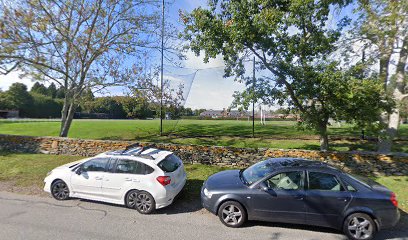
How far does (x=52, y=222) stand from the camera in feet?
16.1

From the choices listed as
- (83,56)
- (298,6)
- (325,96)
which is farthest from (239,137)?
(83,56)

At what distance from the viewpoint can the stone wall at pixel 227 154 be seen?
8039mm

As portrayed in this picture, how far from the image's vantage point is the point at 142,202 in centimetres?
564

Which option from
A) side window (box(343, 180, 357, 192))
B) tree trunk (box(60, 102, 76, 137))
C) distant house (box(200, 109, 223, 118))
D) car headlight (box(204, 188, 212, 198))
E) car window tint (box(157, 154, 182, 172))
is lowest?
car headlight (box(204, 188, 212, 198))

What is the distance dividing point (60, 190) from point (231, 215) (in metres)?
4.51

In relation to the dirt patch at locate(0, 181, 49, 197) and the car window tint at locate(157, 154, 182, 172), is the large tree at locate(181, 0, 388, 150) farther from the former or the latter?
the dirt patch at locate(0, 181, 49, 197)

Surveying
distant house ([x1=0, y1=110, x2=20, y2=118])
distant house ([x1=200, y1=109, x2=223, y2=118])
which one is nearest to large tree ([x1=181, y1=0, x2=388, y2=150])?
distant house ([x1=200, y1=109, x2=223, y2=118])

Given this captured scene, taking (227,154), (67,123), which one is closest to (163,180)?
(227,154)

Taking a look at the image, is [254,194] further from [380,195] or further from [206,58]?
[206,58]

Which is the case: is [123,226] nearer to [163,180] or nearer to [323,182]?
[163,180]

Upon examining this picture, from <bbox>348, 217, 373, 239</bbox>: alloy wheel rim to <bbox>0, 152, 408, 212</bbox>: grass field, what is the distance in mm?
2073

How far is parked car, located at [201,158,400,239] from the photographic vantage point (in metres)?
4.69

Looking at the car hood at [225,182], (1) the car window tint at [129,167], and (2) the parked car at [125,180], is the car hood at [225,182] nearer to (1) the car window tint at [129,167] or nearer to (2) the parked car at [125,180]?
(2) the parked car at [125,180]

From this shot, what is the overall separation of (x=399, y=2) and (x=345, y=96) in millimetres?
3274
